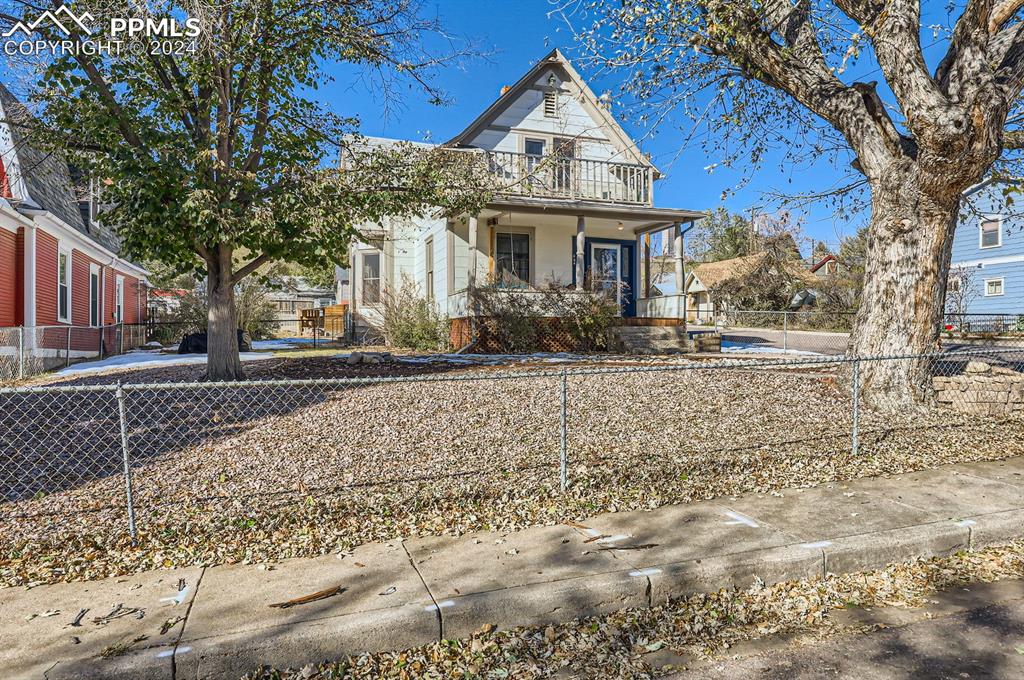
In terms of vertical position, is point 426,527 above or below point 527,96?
below

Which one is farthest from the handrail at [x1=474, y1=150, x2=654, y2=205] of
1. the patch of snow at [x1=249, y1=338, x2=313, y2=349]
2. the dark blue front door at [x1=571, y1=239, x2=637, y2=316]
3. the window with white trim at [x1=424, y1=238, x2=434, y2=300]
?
the patch of snow at [x1=249, y1=338, x2=313, y2=349]

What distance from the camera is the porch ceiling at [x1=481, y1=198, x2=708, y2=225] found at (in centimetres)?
1427

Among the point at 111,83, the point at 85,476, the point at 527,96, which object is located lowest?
the point at 85,476

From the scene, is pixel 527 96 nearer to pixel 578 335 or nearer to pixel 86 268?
pixel 578 335

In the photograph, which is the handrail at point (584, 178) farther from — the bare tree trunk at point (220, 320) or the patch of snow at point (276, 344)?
the patch of snow at point (276, 344)

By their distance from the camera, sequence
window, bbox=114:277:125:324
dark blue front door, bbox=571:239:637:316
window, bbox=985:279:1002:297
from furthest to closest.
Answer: window, bbox=985:279:1002:297 < window, bbox=114:277:125:324 < dark blue front door, bbox=571:239:637:316

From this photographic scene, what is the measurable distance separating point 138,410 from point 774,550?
6.36m

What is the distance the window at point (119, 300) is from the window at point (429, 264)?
10157 mm

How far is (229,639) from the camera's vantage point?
8.68 feet

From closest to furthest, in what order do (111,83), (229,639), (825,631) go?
(229,639) < (825,631) < (111,83)

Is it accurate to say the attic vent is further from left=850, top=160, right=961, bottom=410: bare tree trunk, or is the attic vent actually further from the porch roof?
left=850, top=160, right=961, bottom=410: bare tree trunk

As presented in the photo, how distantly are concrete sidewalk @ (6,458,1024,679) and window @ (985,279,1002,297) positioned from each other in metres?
26.9

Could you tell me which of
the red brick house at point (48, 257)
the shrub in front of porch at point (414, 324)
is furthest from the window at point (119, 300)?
the shrub in front of porch at point (414, 324)

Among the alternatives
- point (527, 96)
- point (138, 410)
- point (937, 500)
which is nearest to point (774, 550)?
point (937, 500)
